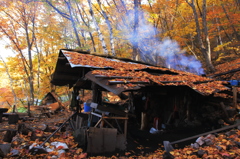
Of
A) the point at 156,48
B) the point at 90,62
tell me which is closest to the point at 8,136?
the point at 90,62

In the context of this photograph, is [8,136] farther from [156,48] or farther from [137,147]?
[156,48]

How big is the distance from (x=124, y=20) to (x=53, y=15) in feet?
31.5

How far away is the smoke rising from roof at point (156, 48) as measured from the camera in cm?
1916

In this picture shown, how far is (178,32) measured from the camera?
20641 millimetres

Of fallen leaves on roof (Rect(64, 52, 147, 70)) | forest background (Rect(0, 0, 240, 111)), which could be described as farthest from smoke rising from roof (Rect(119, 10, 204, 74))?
fallen leaves on roof (Rect(64, 52, 147, 70))

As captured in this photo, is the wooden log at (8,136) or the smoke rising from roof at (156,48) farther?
the smoke rising from roof at (156,48)

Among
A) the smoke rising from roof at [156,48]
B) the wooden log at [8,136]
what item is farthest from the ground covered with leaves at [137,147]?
the smoke rising from roof at [156,48]

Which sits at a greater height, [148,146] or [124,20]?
[124,20]

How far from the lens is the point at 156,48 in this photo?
20438mm

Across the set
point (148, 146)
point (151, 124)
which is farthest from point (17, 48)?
point (148, 146)

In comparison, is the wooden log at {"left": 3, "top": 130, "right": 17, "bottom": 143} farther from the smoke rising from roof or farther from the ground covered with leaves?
the smoke rising from roof

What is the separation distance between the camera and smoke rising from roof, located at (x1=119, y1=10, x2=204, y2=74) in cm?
1916

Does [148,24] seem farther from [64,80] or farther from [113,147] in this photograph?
[113,147]

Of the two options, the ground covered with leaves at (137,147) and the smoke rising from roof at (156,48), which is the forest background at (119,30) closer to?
the smoke rising from roof at (156,48)
